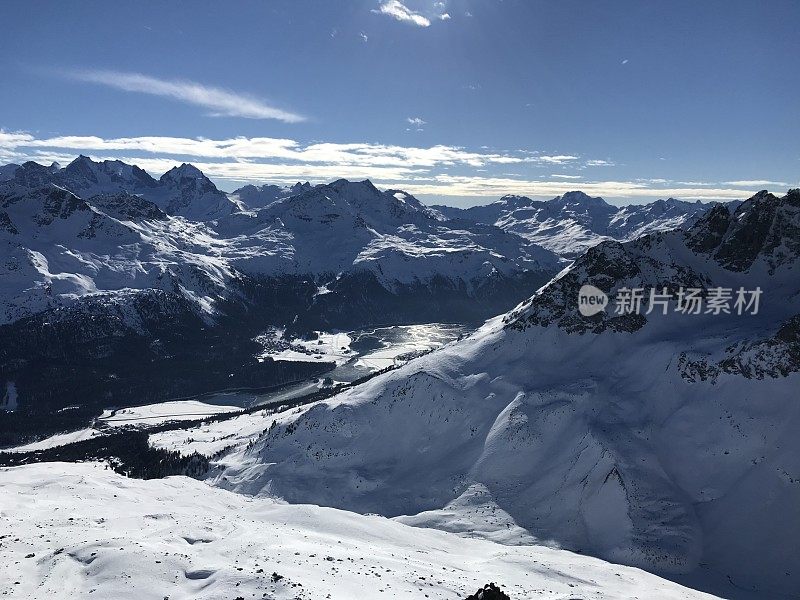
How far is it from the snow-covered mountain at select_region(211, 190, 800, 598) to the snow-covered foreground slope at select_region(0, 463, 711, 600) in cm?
1568

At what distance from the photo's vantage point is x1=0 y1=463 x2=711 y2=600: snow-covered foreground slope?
171ft

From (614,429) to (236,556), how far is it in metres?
89.1

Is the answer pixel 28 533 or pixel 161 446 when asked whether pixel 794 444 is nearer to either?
pixel 28 533

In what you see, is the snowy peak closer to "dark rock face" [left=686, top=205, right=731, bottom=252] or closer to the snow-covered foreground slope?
"dark rock face" [left=686, top=205, right=731, bottom=252]

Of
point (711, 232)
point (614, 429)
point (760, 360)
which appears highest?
point (711, 232)

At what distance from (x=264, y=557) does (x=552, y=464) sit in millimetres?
76457

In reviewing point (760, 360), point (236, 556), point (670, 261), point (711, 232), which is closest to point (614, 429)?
point (760, 360)

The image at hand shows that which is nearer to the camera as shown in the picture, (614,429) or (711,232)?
(614,429)

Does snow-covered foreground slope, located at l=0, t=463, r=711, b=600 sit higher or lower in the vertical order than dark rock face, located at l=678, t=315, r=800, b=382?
lower

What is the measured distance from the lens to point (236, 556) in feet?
202

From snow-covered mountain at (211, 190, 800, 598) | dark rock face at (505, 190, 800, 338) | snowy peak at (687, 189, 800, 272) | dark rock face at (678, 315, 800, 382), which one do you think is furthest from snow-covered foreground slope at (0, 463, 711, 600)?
snowy peak at (687, 189, 800, 272)

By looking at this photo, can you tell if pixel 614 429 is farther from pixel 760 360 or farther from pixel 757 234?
pixel 757 234

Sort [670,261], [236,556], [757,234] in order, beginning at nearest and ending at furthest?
[236,556]
[757,234]
[670,261]

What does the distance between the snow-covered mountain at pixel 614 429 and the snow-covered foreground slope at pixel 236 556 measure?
15681 mm
